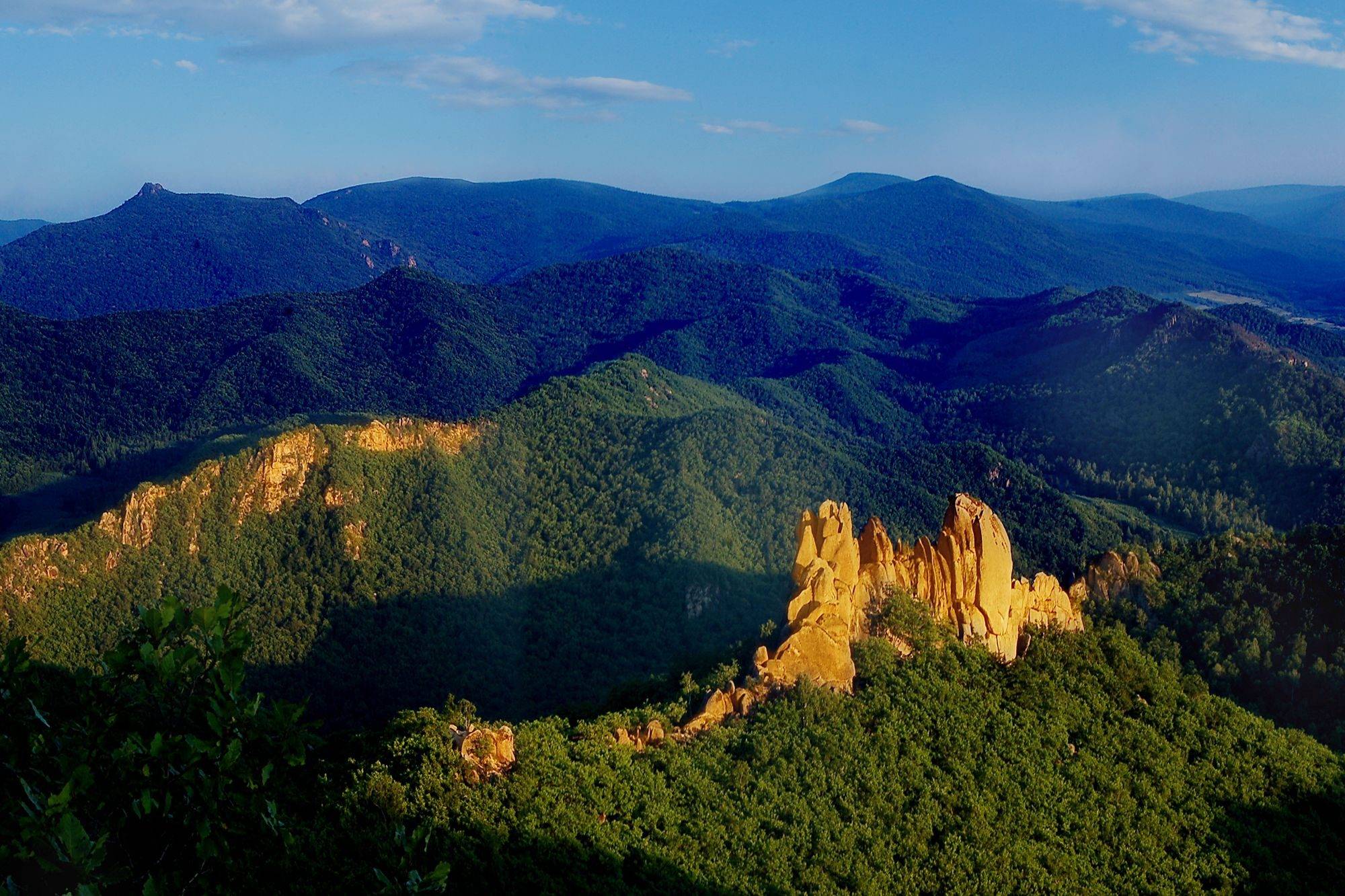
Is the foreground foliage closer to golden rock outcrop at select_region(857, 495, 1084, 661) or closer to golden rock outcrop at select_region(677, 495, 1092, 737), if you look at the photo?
golden rock outcrop at select_region(677, 495, 1092, 737)

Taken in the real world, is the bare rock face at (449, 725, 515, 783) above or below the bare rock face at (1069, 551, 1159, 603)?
above

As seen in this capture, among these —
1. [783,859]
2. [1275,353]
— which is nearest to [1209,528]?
[1275,353]

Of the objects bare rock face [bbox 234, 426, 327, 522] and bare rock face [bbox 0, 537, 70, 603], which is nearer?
bare rock face [bbox 0, 537, 70, 603]

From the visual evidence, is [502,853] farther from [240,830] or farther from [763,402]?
[763,402]

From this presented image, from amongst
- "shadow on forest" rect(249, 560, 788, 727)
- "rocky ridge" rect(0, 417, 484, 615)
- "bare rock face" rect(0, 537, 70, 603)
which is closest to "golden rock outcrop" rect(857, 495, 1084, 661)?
"shadow on forest" rect(249, 560, 788, 727)

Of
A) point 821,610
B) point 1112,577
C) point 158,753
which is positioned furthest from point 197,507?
point 158,753

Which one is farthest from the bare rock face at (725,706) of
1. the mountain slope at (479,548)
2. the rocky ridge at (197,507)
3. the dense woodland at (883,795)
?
the rocky ridge at (197,507)
